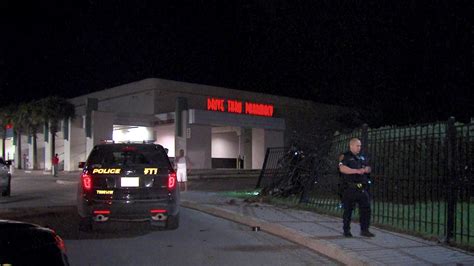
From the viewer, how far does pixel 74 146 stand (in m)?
40.8

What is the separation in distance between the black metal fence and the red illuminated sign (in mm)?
24078

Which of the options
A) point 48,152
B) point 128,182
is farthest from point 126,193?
point 48,152

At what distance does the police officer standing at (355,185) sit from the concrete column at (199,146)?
3120 cm

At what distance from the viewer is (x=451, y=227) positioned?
8.63 metres

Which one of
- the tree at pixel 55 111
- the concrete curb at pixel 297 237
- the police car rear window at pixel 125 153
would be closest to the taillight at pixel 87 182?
the police car rear window at pixel 125 153

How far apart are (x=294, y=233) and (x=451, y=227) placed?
2.72 m

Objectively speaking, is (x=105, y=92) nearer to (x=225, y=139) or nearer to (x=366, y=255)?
(x=225, y=139)

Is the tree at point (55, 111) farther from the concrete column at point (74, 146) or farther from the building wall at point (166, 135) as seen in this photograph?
the building wall at point (166, 135)

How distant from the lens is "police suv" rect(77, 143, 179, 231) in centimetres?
1000

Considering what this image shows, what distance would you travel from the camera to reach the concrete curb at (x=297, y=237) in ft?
25.7

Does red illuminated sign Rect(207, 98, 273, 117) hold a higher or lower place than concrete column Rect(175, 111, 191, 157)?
higher

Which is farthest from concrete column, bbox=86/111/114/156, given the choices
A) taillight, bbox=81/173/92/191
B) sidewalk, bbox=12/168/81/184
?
taillight, bbox=81/173/92/191

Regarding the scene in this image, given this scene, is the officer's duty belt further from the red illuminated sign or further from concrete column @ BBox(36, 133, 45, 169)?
concrete column @ BBox(36, 133, 45, 169)

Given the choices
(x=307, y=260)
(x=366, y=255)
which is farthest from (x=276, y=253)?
(x=366, y=255)
